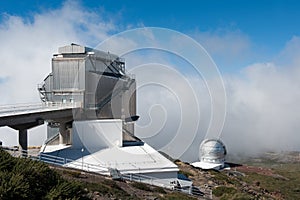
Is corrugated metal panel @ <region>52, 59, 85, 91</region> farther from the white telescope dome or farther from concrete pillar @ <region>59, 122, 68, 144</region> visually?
the white telescope dome

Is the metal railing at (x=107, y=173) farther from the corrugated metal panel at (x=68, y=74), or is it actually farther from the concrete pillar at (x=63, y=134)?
the corrugated metal panel at (x=68, y=74)

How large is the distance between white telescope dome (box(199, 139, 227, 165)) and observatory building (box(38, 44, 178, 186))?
51.6 ft

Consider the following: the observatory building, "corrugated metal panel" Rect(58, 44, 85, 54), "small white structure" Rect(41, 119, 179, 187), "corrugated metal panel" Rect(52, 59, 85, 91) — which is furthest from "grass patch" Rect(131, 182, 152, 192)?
"corrugated metal panel" Rect(58, 44, 85, 54)

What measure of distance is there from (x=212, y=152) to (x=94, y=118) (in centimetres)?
2021

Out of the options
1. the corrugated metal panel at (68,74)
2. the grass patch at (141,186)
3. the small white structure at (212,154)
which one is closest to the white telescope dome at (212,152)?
the small white structure at (212,154)

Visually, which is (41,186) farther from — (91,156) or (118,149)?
(118,149)

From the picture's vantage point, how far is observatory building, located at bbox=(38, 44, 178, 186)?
78.1 ft

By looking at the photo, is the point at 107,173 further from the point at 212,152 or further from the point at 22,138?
the point at 212,152

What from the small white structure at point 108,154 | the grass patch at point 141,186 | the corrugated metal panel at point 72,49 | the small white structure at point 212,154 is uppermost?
the corrugated metal panel at point 72,49

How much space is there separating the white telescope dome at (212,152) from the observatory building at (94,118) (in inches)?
619

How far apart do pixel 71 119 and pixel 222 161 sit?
22.3m

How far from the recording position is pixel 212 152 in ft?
146

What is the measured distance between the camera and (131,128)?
3148cm

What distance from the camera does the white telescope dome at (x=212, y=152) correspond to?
44375mm
